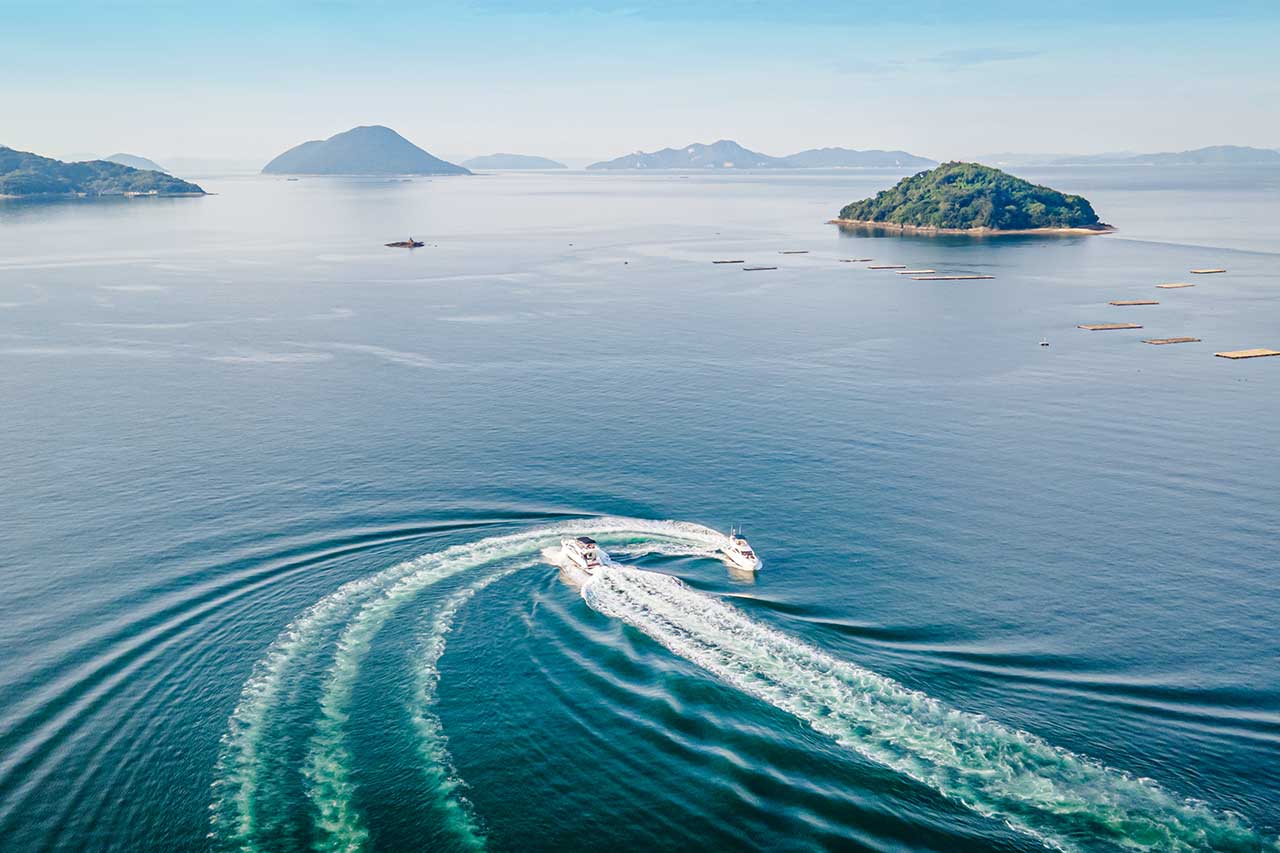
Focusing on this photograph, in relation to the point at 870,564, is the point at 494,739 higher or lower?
lower

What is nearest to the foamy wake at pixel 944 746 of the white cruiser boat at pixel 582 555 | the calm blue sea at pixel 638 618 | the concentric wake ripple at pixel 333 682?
the calm blue sea at pixel 638 618

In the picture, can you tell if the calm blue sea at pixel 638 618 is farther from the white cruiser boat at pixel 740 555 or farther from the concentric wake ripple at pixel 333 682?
the white cruiser boat at pixel 740 555

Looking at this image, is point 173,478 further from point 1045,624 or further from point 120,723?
point 1045,624

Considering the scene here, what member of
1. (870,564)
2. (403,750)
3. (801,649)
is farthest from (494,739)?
(870,564)

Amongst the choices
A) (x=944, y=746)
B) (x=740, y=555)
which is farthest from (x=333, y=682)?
(x=944, y=746)

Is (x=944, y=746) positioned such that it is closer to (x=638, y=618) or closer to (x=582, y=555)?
(x=638, y=618)

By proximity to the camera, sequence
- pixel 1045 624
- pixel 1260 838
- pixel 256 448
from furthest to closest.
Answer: pixel 256 448 < pixel 1045 624 < pixel 1260 838

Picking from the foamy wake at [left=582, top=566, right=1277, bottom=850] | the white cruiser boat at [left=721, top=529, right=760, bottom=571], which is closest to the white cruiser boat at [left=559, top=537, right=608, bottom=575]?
the foamy wake at [left=582, top=566, right=1277, bottom=850]
